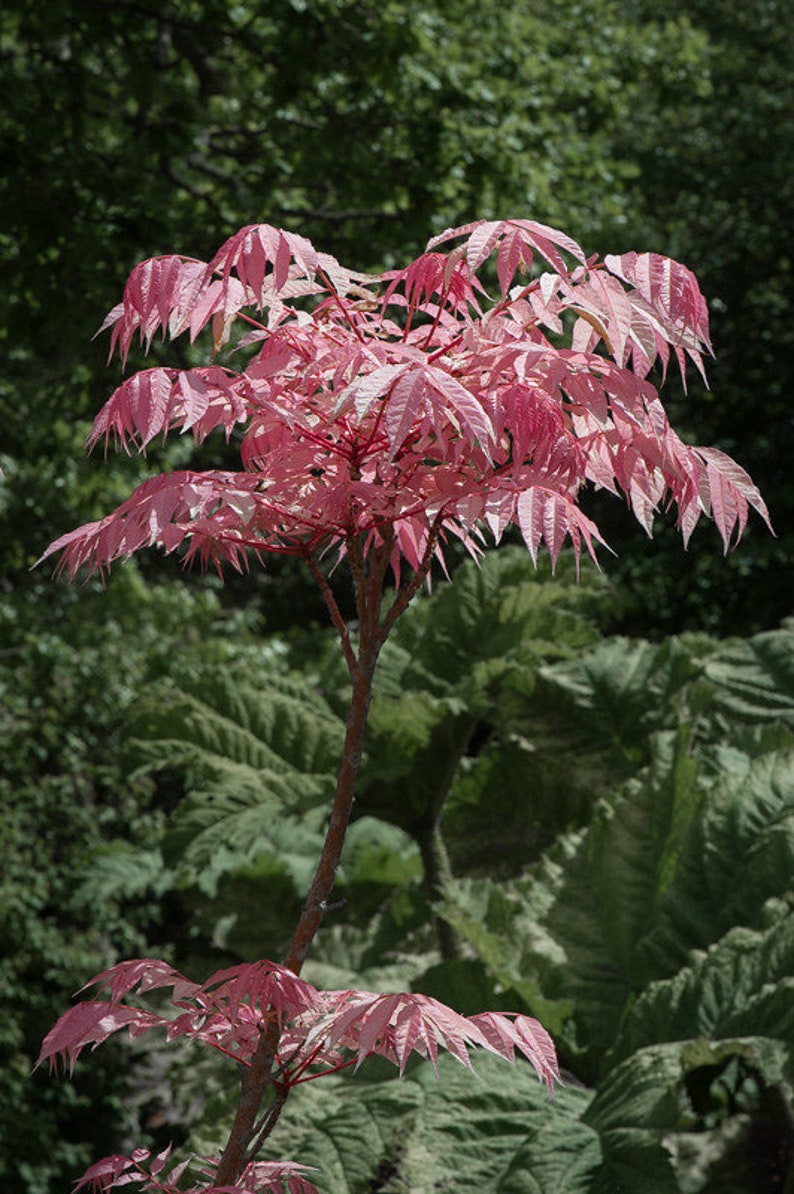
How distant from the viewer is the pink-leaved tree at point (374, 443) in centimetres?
135

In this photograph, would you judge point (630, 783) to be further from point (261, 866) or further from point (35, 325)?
point (35, 325)

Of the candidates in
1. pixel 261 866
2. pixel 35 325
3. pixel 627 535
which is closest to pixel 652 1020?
pixel 261 866

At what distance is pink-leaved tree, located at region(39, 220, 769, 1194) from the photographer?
1.35 metres

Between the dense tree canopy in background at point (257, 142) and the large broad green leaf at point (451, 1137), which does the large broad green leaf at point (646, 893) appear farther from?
the dense tree canopy in background at point (257, 142)

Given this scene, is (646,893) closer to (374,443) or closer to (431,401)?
(374,443)

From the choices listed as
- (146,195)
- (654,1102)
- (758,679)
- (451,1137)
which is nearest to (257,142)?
(146,195)

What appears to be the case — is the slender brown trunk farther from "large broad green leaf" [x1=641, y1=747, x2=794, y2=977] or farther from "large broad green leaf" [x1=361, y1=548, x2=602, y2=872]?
"large broad green leaf" [x1=361, y1=548, x2=602, y2=872]

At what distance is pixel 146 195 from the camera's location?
14.6 feet

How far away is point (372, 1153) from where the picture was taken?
2.33 m

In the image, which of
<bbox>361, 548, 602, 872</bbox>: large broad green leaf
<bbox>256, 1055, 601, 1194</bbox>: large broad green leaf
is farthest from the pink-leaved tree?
<bbox>361, 548, 602, 872</bbox>: large broad green leaf

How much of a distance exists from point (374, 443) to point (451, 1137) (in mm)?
1374

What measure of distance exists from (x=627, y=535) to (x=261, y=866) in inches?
197

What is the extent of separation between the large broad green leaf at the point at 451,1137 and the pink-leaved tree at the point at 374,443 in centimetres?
72

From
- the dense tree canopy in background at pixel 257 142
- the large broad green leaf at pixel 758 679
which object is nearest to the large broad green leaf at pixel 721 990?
the large broad green leaf at pixel 758 679
